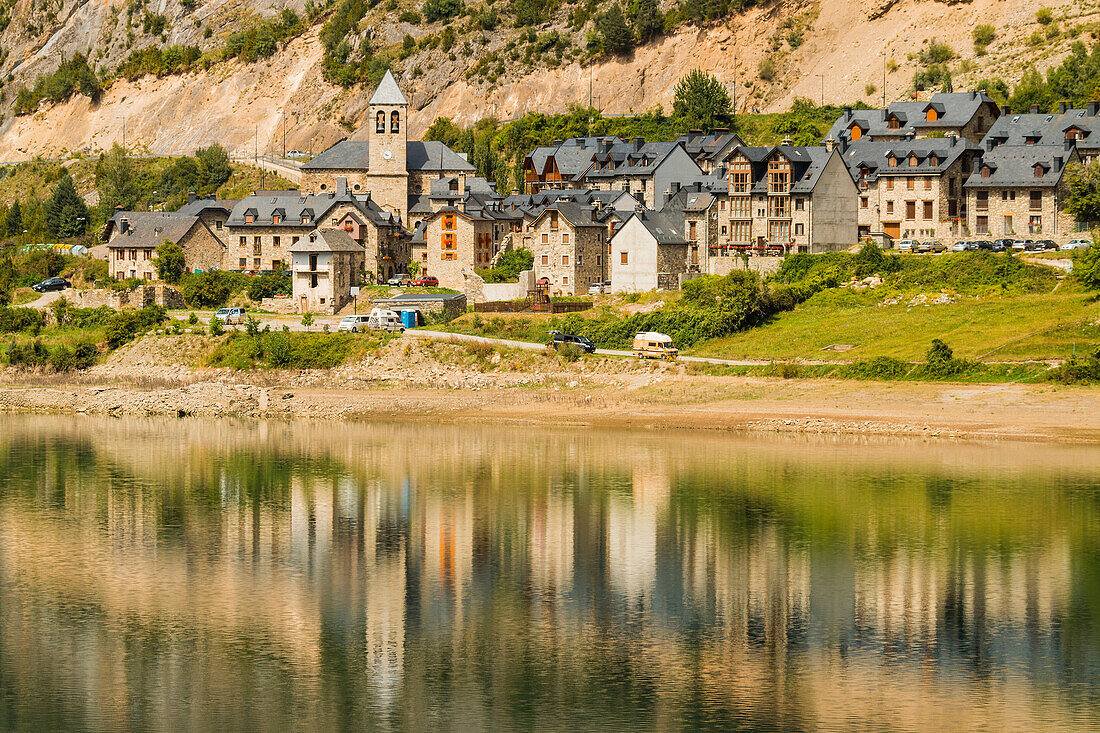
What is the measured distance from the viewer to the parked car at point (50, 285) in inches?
4296

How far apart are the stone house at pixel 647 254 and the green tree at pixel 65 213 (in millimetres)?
68257

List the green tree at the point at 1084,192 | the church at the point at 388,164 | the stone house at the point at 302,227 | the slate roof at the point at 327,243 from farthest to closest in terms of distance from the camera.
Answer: the church at the point at 388,164, the stone house at the point at 302,227, the slate roof at the point at 327,243, the green tree at the point at 1084,192

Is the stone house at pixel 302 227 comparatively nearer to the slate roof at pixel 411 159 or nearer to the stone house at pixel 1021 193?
the slate roof at pixel 411 159

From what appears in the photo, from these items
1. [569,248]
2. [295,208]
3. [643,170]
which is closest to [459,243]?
[569,248]

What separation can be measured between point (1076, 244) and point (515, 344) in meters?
33.3

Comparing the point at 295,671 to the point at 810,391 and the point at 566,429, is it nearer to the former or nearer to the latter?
the point at 566,429

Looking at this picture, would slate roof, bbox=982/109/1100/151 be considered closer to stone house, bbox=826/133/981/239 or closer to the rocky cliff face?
stone house, bbox=826/133/981/239

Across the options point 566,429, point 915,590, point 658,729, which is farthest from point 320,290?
point 658,729

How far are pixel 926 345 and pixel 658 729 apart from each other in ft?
149

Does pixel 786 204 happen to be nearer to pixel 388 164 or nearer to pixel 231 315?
pixel 231 315

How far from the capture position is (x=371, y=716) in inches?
1188

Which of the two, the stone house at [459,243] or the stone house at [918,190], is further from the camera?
the stone house at [459,243]

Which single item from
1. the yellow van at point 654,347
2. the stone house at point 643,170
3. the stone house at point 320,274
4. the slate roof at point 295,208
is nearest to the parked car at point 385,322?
the stone house at point 320,274

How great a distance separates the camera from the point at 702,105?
12825 centimetres
